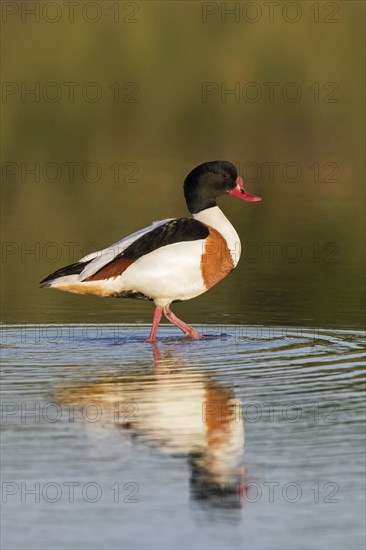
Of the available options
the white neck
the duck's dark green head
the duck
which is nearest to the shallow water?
the duck

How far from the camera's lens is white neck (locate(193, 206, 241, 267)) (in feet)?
41.4

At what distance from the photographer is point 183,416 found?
351 inches

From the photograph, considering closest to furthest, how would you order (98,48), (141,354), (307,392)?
1. (307,392)
2. (141,354)
3. (98,48)

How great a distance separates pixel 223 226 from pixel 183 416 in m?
4.09

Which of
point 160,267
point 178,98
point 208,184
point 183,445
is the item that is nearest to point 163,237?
point 160,267

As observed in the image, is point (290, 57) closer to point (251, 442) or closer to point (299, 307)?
point (299, 307)

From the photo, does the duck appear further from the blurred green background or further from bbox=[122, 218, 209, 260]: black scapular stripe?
the blurred green background

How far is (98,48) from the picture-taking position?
102 ft

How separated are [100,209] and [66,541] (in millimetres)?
17305

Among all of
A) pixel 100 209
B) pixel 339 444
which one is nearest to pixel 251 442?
pixel 339 444

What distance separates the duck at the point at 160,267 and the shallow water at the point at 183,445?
55 cm

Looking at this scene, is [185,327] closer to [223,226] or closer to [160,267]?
[160,267]

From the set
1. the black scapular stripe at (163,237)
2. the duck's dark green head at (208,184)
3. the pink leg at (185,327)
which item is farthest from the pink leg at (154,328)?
the duck's dark green head at (208,184)

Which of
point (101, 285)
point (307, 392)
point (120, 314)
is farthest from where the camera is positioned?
point (120, 314)
